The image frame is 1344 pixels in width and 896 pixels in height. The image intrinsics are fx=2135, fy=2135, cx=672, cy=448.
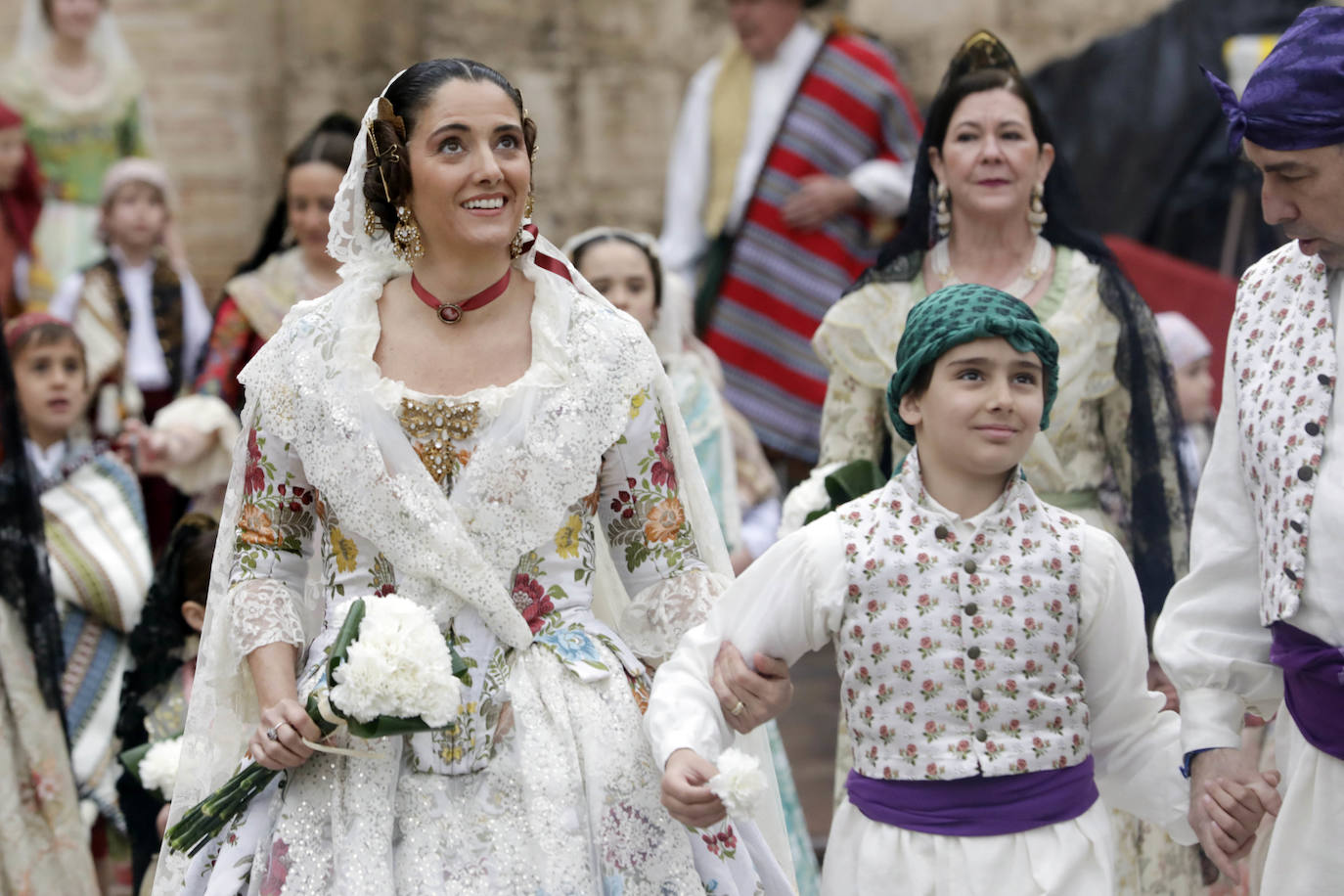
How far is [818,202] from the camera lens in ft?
28.7

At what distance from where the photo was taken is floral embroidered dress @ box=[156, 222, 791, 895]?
3533 mm

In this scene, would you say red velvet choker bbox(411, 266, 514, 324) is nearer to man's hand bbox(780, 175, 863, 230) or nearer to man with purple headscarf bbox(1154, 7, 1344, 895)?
man with purple headscarf bbox(1154, 7, 1344, 895)

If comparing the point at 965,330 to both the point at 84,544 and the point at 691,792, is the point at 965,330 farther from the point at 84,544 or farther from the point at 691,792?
the point at 84,544

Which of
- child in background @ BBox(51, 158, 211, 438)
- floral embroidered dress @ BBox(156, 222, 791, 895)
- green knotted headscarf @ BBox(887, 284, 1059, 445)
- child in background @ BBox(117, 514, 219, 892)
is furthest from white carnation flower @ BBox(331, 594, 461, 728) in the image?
child in background @ BBox(51, 158, 211, 438)

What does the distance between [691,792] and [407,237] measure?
3.77ft

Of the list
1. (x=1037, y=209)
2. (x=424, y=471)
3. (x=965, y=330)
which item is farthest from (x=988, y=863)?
(x=1037, y=209)

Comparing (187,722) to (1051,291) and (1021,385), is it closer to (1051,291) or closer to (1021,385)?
(1021,385)

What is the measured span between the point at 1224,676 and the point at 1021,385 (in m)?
0.60

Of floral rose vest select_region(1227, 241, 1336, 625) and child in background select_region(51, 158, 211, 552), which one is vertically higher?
floral rose vest select_region(1227, 241, 1336, 625)

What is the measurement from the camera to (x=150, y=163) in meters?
9.35

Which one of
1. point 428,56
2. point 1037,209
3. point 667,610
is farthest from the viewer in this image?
point 428,56

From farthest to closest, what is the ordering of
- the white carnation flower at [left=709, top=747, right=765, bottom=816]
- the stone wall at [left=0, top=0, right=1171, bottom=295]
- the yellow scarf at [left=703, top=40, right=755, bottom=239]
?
the stone wall at [left=0, top=0, right=1171, bottom=295]
the yellow scarf at [left=703, top=40, right=755, bottom=239]
the white carnation flower at [left=709, top=747, right=765, bottom=816]

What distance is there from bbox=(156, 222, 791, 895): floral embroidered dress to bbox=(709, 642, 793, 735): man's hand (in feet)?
0.57

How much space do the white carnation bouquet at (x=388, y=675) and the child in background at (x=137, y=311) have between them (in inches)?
173
